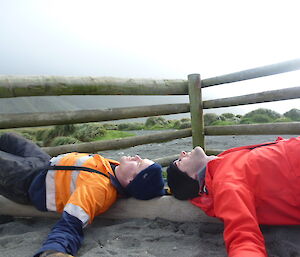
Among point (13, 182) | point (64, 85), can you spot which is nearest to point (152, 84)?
point (64, 85)

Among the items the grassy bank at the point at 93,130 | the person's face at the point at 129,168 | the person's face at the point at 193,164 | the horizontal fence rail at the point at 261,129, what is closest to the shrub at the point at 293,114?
the grassy bank at the point at 93,130

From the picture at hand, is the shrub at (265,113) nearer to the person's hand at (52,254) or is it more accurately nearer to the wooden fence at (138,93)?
the wooden fence at (138,93)

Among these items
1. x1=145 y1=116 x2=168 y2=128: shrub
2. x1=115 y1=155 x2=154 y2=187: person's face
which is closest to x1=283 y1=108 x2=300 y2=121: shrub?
x1=145 y1=116 x2=168 y2=128: shrub

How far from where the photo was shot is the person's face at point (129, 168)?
1.67 meters

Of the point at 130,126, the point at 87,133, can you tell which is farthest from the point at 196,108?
the point at 130,126

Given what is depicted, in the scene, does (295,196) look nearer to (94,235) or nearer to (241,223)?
(241,223)

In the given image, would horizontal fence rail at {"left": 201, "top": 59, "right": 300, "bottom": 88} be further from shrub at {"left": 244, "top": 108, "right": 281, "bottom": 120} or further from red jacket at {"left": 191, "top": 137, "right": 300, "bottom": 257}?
shrub at {"left": 244, "top": 108, "right": 281, "bottom": 120}

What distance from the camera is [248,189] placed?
1.29 metres

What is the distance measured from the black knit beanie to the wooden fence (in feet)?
3.78

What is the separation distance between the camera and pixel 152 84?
9.42 ft

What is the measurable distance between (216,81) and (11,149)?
86.3 inches

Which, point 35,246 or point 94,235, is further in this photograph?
point 94,235

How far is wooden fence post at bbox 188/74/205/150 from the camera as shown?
10.3 feet

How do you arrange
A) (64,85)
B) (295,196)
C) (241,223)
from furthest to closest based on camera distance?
(64,85)
(295,196)
(241,223)
